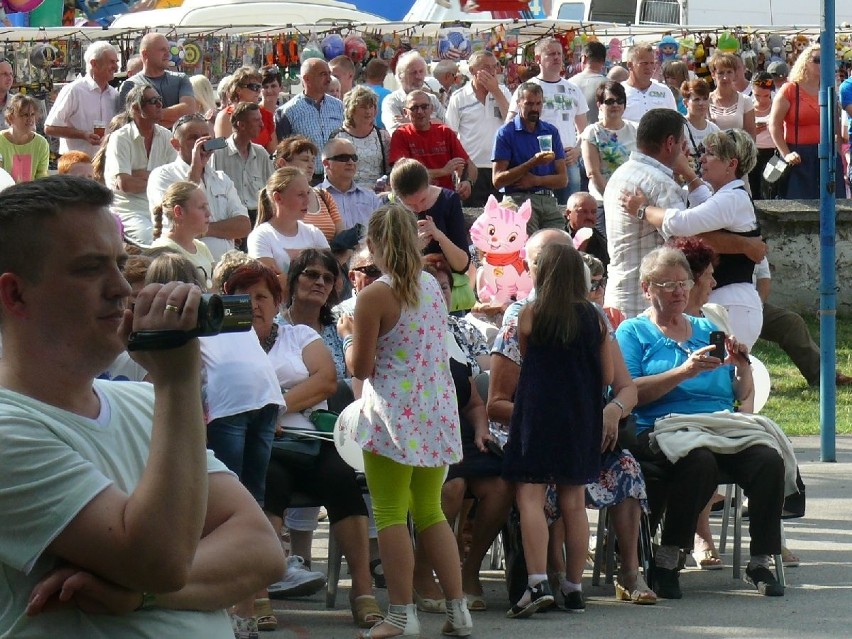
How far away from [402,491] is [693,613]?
147 centimetres

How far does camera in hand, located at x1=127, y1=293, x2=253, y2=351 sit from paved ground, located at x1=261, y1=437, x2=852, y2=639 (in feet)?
13.7

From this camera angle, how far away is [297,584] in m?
6.59

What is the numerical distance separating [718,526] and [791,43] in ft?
35.0

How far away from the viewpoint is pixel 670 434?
22.2 feet

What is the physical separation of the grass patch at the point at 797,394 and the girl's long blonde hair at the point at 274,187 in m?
4.20

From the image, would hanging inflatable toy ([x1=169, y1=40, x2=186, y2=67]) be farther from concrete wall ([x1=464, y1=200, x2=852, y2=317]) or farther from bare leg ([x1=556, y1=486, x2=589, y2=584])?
bare leg ([x1=556, y1=486, x2=589, y2=584])

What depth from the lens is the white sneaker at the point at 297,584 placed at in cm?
659

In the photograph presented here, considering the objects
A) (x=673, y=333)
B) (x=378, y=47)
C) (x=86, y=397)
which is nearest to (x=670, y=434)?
(x=673, y=333)

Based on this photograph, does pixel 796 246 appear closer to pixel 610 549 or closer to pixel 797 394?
pixel 797 394

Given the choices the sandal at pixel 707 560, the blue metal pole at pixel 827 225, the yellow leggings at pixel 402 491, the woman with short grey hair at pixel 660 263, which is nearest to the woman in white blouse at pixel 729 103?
the blue metal pole at pixel 827 225

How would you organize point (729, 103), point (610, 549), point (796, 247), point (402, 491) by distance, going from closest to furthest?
point (402, 491) < point (610, 549) < point (796, 247) < point (729, 103)

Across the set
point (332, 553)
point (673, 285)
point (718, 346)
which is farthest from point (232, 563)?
point (673, 285)

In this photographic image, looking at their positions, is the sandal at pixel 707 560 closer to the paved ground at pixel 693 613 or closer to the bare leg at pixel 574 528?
the paved ground at pixel 693 613

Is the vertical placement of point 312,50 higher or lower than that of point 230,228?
higher
